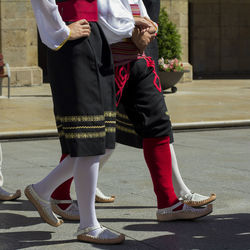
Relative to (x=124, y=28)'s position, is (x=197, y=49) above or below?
below

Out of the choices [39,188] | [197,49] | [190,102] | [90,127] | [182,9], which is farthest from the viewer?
[197,49]

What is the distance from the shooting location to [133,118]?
14.8 feet

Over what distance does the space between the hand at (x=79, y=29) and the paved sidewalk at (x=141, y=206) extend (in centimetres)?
120

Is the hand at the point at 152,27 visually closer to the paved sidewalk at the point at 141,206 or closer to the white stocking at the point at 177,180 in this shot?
the white stocking at the point at 177,180

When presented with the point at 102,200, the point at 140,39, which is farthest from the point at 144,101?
the point at 102,200

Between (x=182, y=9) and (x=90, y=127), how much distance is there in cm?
1979

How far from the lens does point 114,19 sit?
4.14m

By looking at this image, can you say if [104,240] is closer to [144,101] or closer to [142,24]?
[144,101]

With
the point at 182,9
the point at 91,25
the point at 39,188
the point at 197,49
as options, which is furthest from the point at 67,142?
the point at 197,49

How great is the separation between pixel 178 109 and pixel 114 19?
9366mm

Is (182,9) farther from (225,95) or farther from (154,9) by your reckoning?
(154,9)

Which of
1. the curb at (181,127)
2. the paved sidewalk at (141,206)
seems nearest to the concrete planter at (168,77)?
the curb at (181,127)

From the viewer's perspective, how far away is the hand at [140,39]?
14.2 ft

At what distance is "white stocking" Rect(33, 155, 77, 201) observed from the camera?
4.18 metres
